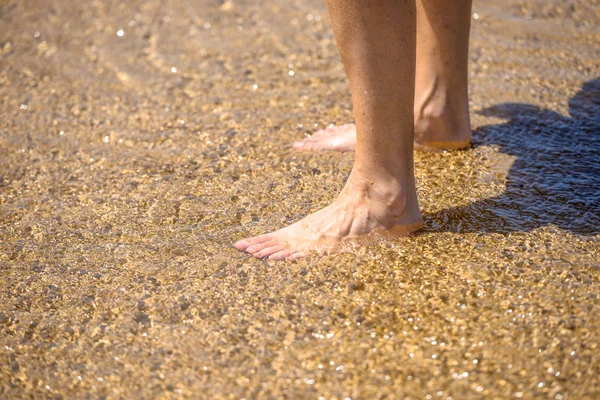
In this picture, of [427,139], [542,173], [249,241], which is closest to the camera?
[249,241]

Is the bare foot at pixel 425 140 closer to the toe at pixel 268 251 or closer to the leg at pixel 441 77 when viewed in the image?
the leg at pixel 441 77

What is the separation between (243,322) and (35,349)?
1.55 feet

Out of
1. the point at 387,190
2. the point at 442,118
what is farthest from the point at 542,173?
the point at 387,190

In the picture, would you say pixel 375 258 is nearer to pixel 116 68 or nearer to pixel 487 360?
pixel 487 360

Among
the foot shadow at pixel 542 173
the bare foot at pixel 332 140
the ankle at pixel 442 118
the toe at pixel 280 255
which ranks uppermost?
the ankle at pixel 442 118

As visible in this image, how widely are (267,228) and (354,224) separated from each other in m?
0.27

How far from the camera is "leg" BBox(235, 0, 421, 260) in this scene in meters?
1.51

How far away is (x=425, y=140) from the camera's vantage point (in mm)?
2107

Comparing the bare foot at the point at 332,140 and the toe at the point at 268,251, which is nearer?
the toe at the point at 268,251

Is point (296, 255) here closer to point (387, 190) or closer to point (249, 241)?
point (249, 241)

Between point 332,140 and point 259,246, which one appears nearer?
point 259,246

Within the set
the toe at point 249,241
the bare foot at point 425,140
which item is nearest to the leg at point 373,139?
the toe at point 249,241

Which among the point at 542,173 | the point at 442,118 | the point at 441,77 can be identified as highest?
the point at 441,77

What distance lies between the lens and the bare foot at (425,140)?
6.86 ft
